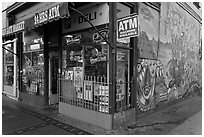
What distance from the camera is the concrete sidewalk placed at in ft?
16.6

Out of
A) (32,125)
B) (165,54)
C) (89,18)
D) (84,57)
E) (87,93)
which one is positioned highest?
(89,18)

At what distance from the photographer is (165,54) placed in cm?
775

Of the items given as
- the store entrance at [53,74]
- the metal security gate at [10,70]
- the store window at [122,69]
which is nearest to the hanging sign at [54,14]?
the store window at [122,69]

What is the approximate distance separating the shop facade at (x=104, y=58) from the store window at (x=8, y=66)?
924 mm

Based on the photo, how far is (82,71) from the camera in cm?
622

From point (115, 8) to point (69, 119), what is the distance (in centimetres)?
348

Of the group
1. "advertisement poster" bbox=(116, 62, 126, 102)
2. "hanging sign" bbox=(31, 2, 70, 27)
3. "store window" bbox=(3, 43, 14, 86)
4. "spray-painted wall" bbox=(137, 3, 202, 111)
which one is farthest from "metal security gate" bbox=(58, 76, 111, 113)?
"store window" bbox=(3, 43, 14, 86)

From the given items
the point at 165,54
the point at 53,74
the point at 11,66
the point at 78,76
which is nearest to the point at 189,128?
the point at 165,54

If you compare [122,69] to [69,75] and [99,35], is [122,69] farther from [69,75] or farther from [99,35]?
[69,75]

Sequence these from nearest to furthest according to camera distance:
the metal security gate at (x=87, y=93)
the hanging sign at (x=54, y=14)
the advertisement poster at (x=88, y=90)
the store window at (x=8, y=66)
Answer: the hanging sign at (x=54, y=14), the metal security gate at (x=87, y=93), the advertisement poster at (x=88, y=90), the store window at (x=8, y=66)

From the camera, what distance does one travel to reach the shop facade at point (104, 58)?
5191mm

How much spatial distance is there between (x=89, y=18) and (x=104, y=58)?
1.37 meters

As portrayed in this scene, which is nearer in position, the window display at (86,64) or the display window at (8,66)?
the window display at (86,64)

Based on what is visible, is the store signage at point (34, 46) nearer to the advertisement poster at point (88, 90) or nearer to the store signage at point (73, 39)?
the store signage at point (73, 39)
